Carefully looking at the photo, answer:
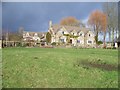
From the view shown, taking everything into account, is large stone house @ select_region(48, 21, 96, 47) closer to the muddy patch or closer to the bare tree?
the bare tree

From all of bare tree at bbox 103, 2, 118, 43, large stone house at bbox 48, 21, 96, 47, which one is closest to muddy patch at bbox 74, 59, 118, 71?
bare tree at bbox 103, 2, 118, 43

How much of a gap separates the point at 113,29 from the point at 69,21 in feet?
105

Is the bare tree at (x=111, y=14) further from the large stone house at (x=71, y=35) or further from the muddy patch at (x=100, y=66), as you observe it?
the muddy patch at (x=100, y=66)

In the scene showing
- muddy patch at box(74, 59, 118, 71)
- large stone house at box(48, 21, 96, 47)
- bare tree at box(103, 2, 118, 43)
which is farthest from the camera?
large stone house at box(48, 21, 96, 47)

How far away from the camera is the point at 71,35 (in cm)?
6512

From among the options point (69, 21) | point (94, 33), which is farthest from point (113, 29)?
point (69, 21)

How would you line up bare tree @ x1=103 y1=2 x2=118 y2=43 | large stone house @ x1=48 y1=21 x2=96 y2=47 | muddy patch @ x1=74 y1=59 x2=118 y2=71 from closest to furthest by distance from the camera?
muddy patch @ x1=74 y1=59 x2=118 y2=71 < bare tree @ x1=103 y1=2 x2=118 y2=43 < large stone house @ x1=48 y1=21 x2=96 y2=47

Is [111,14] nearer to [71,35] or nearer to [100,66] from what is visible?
[71,35]

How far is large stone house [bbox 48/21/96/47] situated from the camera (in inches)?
2544

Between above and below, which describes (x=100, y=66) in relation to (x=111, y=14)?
below

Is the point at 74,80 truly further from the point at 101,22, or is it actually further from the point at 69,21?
the point at 69,21

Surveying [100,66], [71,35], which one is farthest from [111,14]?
[100,66]

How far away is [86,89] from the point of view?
7.45 metres

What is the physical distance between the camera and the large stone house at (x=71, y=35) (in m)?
64.6
